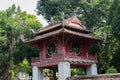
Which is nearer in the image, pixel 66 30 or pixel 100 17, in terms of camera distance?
pixel 66 30

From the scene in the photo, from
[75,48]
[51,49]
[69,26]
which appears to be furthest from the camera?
[75,48]

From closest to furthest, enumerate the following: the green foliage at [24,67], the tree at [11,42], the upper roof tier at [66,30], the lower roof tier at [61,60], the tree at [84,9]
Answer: the lower roof tier at [61,60], the upper roof tier at [66,30], the green foliage at [24,67], the tree at [11,42], the tree at [84,9]

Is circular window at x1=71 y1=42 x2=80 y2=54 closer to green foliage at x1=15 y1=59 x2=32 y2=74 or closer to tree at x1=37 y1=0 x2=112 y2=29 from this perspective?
green foliage at x1=15 y1=59 x2=32 y2=74

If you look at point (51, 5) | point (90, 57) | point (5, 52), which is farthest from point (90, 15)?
point (5, 52)

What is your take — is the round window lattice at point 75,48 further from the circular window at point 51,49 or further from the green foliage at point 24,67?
the green foliage at point 24,67

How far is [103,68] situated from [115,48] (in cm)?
265

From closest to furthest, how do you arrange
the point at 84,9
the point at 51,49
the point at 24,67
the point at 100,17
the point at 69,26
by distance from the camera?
the point at 69,26 < the point at 51,49 < the point at 24,67 < the point at 100,17 < the point at 84,9

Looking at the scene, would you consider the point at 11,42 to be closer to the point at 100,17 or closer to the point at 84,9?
the point at 84,9

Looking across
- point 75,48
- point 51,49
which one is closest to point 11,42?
point 51,49

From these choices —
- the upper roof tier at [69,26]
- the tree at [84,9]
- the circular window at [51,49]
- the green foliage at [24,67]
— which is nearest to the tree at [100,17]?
the tree at [84,9]

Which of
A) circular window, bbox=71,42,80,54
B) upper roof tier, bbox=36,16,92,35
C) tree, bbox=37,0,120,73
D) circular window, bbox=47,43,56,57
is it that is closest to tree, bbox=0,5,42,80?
tree, bbox=37,0,120,73

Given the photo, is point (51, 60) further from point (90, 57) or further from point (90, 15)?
point (90, 15)

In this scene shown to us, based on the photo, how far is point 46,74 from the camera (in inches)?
1449

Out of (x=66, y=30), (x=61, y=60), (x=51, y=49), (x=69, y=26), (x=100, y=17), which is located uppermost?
(x=100, y=17)
